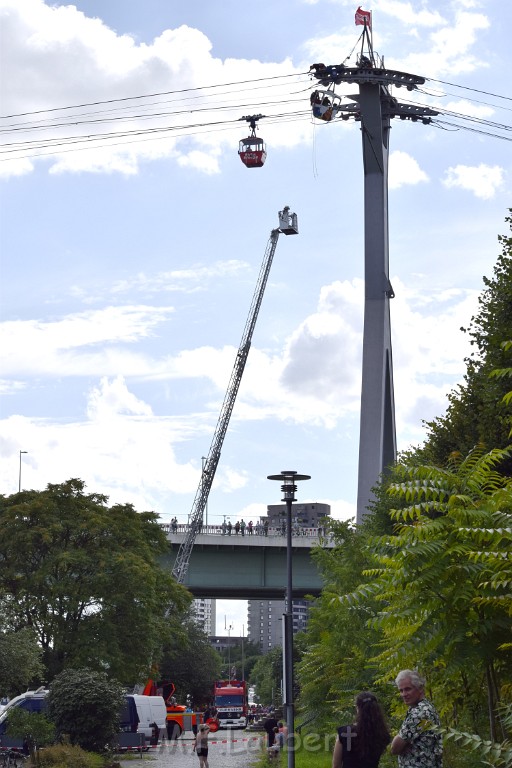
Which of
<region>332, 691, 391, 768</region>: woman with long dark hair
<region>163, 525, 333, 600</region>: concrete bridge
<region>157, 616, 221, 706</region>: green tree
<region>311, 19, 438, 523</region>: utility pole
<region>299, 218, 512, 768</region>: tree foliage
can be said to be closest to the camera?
<region>332, 691, 391, 768</region>: woman with long dark hair

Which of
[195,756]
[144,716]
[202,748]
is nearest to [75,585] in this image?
[144,716]

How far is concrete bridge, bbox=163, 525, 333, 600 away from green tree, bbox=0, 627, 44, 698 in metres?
24.5

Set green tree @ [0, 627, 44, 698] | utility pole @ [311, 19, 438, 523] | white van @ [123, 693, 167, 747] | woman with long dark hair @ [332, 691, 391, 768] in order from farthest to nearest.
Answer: white van @ [123, 693, 167, 747] < utility pole @ [311, 19, 438, 523] < green tree @ [0, 627, 44, 698] < woman with long dark hair @ [332, 691, 391, 768]

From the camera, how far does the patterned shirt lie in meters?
9.67

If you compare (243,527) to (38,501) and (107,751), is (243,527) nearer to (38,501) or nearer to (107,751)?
(38,501)

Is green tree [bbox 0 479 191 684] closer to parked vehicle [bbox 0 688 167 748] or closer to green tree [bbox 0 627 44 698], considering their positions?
parked vehicle [bbox 0 688 167 748]

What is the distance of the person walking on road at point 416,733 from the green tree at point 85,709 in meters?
24.4

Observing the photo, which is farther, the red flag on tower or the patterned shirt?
the red flag on tower

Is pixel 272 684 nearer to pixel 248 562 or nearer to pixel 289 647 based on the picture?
pixel 248 562

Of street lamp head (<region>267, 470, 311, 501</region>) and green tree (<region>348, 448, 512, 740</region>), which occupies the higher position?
street lamp head (<region>267, 470, 311, 501</region>)

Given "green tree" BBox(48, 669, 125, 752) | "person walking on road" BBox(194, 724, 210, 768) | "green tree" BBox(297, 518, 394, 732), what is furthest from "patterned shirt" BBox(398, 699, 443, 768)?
"person walking on road" BBox(194, 724, 210, 768)

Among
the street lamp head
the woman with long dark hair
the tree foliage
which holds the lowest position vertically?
the woman with long dark hair

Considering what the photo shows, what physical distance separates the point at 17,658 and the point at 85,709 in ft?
25.3

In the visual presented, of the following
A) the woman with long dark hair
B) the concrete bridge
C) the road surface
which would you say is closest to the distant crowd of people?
the concrete bridge
